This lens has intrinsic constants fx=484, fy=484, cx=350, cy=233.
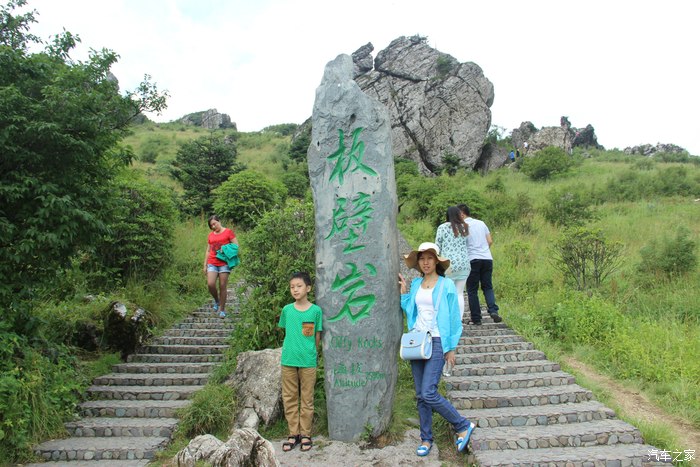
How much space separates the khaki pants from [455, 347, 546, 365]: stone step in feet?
7.67

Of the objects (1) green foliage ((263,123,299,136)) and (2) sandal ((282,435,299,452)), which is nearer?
(2) sandal ((282,435,299,452))

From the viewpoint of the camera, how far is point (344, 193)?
14.3 feet

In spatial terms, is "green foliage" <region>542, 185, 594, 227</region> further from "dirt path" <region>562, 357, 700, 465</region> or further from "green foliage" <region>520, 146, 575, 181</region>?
"green foliage" <region>520, 146, 575, 181</region>

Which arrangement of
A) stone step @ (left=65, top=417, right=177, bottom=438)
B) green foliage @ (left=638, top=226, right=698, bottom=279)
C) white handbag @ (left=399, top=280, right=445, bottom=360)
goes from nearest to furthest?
white handbag @ (left=399, top=280, right=445, bottom=360) → stone step @ (left=65, top=417, right=177, bottom=438) → green foliage @ (left=638, top=226, right=698, bottom=279)

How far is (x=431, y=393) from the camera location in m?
3.76

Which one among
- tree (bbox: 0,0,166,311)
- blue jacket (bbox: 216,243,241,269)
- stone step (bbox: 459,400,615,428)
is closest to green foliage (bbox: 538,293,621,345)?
stone step (bbox: 459,400,615,428)

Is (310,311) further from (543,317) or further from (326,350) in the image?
(543,317)

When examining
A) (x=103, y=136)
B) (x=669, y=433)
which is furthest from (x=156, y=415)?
(x=669, y=433)

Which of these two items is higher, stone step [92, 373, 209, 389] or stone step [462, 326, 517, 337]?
stone step [462, 326, 517, 337]

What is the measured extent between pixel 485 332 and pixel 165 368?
4.23 meters

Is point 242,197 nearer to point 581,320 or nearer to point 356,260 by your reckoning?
point 581,320

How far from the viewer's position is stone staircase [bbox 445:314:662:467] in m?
3.93

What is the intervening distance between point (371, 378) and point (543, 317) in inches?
156

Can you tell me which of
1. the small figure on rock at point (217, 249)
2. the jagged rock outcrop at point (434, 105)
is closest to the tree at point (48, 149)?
the small figure on rock at point (217, 249)
